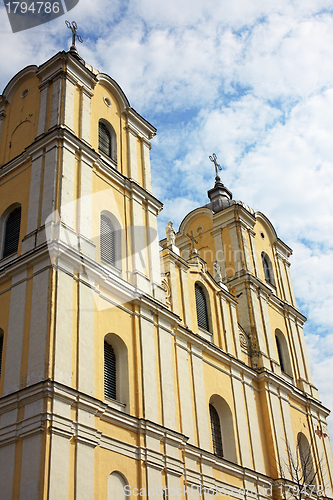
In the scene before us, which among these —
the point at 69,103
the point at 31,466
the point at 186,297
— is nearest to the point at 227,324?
the point at 186,297

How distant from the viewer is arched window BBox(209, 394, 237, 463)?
71.6 feet

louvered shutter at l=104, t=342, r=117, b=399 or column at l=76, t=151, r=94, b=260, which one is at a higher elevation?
column at l=76, t=151, r=94, b=260

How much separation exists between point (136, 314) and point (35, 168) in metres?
5.47

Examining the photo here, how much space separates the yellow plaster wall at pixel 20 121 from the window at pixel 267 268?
14.1m

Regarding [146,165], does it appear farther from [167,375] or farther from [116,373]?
[116,373]

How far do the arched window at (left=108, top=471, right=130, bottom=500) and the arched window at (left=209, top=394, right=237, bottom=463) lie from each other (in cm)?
613

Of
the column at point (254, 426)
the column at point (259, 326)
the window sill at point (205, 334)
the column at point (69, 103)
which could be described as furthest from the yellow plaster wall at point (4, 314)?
the column at point (259, 326)

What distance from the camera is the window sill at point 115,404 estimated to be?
1700 centimetres

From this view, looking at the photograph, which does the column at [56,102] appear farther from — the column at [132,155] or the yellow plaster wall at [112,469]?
the yellow plaster wall at [112,469]

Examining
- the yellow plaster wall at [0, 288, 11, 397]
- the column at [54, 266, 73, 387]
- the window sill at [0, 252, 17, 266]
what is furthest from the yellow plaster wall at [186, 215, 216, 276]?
the column at [54, 266, 73, 387]

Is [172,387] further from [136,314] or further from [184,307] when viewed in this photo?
[184,307]

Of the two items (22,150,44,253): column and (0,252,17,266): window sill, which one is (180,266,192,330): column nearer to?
(0,252,17,266): window sill

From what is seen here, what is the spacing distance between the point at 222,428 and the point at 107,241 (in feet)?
25.3

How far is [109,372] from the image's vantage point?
17.9 metres
